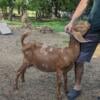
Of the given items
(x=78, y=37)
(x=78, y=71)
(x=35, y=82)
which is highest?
(x=78, y=37)

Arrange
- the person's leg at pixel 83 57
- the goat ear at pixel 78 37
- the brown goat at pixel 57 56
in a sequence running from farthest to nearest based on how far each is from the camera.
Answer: the person's leg at pixel 83 57, the brown goat at pixel 57 56, the goat ear at pixel 78 37

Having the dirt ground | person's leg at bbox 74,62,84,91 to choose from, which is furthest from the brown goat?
the dirt ground

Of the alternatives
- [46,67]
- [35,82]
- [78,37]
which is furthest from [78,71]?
[35,82]

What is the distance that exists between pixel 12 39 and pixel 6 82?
565 cm

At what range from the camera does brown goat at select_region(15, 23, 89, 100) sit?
Result: 5770 millimetres

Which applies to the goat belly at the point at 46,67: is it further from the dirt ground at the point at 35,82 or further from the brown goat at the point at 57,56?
the dirt ground at the point at 35,82

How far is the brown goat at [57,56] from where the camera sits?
5.77 metres

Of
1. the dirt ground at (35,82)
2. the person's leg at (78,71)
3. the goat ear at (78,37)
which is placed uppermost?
the goat ear at (78,37)

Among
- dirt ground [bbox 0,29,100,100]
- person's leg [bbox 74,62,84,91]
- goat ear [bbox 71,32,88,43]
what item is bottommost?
dirt ground [bbox 0,29,100,100]

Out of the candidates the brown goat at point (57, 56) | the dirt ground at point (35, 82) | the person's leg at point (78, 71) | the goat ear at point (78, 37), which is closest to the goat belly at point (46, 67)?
the brown goat at point (57, 56)

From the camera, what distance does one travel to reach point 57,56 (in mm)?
6156

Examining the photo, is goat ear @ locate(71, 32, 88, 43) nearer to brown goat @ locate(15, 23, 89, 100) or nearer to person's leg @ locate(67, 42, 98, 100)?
brown goat @ locate(15, 23, 89, 100)

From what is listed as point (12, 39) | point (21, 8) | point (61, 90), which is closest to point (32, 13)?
point (21, 8)

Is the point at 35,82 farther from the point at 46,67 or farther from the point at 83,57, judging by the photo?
the point at 83,57
